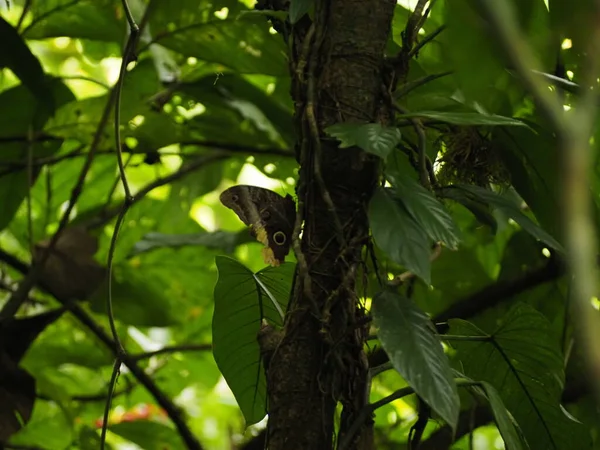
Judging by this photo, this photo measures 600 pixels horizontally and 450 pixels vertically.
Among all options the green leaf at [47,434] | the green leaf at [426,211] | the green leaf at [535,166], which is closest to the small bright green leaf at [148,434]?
the green leaf at [47,434]

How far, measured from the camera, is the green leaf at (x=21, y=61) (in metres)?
1.10

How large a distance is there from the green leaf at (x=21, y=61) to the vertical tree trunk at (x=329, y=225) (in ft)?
1.79

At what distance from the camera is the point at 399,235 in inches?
24.2

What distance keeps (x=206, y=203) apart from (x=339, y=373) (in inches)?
62.9

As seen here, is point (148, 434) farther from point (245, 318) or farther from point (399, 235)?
point (399, 235)

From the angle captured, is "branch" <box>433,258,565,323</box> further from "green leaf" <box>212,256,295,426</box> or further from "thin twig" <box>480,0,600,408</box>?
"thin twig" <box>480,0,600,408</box>

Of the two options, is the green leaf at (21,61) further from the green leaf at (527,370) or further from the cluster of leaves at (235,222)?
the green leaf at (527,370)

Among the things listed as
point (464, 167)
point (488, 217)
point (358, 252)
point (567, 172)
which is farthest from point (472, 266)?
point (567, 172)

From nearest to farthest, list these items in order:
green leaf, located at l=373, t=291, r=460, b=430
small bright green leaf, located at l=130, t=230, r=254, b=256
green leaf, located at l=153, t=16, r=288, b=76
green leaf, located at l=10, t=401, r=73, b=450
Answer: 1. green leaf, located at l=373, t=291, r=460, b=430
2. green leaf, located at l=153, t=16, r=288, b=76
3. small bright green leaf, located at l=130, t=230, r=254, b=256
4. green leaf, located at l=10, t=401, r=73, b=450

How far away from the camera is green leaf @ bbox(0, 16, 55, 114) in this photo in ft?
3.61

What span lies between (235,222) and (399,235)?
5.02 ft

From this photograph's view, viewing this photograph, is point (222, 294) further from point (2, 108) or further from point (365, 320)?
point (2, 108)

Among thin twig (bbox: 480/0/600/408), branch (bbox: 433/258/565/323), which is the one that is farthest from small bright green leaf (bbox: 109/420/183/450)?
thin twig (bbox: 480/0/600/408)

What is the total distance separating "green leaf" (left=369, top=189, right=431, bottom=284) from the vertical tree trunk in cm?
4
